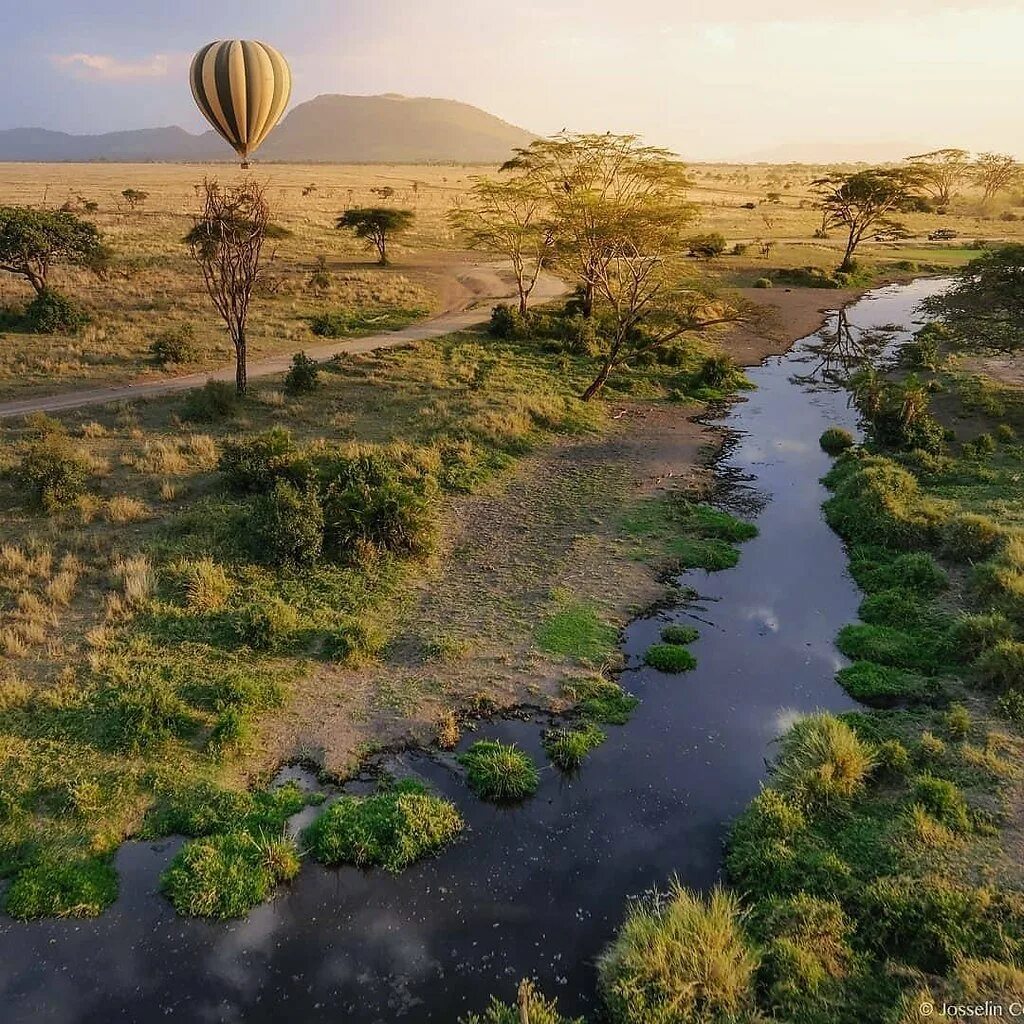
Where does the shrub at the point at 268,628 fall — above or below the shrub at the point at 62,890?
above

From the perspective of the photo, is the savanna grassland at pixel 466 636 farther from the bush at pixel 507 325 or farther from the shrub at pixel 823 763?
the bush at pixel 507 325

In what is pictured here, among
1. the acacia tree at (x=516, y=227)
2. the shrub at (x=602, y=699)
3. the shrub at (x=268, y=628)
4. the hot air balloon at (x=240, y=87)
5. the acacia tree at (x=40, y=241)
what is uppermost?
the hot air balloon at (x=240, y=87)

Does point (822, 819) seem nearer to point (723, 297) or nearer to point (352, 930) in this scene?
point (352, 930)

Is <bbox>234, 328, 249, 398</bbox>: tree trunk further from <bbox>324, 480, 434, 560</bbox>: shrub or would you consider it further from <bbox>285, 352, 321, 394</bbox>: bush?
<bbox>324, 480, 434, 560</bbox>: shrub

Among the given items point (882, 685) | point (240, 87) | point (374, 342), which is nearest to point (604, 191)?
point (374, 342)

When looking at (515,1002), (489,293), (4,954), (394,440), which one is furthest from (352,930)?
(489,293)

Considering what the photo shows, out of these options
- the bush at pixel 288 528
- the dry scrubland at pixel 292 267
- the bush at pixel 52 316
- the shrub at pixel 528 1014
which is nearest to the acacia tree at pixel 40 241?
the bush at pixel 52 316

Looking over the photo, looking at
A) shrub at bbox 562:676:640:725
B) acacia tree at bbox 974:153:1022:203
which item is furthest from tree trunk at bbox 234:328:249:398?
acacia tree at bbox 974:153:1022:203
